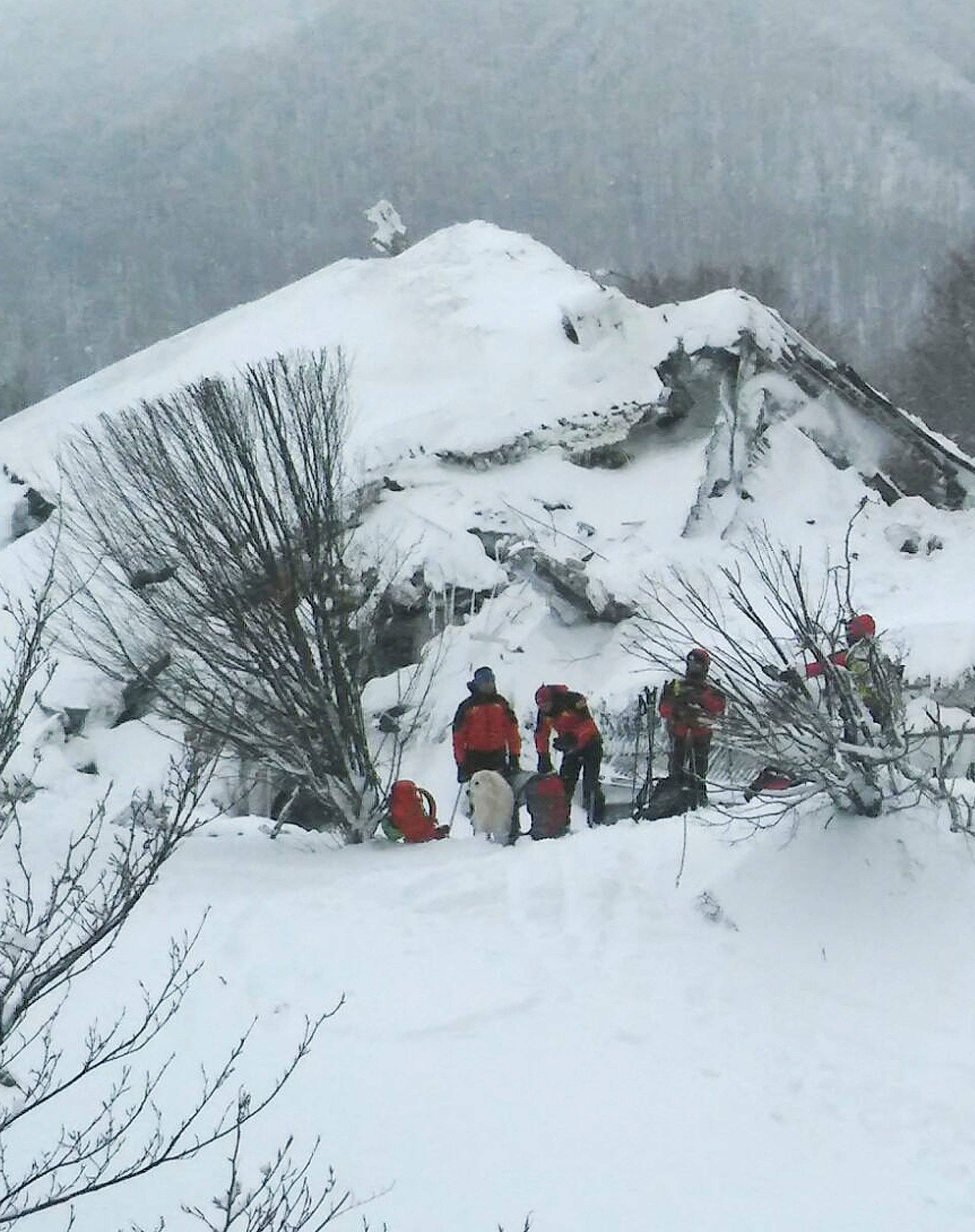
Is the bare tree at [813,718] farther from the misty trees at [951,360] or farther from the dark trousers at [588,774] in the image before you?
the misty trees at [951,360]

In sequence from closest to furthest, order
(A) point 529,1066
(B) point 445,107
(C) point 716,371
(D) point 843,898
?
(A) point 529,1066
(D) point 843,898
(C) point 716,371
(B) point 445,107

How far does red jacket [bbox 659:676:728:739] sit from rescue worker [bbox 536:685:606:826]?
2.58ft

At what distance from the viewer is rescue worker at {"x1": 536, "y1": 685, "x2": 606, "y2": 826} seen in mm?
9336

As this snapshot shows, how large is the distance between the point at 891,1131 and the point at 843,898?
172 cm

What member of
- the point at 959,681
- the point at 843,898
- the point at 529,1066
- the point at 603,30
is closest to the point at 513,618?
the point at 959,681

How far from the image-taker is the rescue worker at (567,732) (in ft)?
30.6

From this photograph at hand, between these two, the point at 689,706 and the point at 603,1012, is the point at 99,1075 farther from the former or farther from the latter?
the point at 689,706

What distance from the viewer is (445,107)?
10712cm

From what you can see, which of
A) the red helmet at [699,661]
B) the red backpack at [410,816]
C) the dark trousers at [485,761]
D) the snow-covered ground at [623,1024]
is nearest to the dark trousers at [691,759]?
the red helmet at [699,661]

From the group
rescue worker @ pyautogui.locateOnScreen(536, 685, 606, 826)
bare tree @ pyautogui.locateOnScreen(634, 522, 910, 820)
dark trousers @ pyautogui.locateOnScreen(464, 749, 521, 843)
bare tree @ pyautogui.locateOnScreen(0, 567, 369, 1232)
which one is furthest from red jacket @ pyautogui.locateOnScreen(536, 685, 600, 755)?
bare tree @ pyautogui.locateOnScreen(0, 567, 369, 1232)

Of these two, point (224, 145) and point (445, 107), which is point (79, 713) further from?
point (445, 107)

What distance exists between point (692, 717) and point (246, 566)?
3.57 m

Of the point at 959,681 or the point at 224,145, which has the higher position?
the point at 224,145

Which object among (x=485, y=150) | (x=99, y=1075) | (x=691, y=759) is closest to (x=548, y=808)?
(x=691, y=759)
